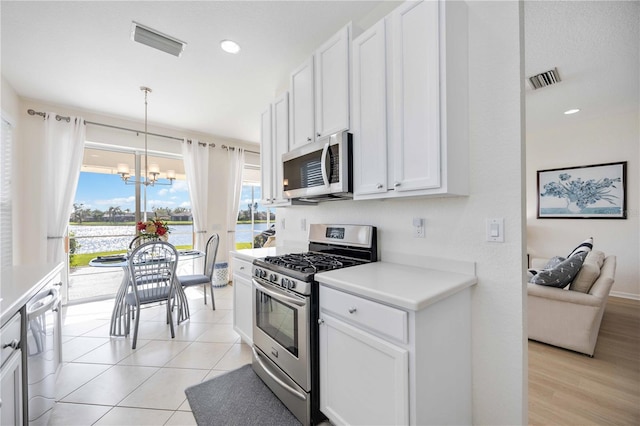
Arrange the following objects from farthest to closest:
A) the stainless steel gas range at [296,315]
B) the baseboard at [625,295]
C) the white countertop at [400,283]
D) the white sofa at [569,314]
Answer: the baseboard at [625,295] → the white sofa at [569,314] → the stainless steel gas range at [296,315] → the white countertop at [400,283]

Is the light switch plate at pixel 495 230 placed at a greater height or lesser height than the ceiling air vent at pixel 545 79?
lesser

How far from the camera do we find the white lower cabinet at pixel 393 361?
1108 mm

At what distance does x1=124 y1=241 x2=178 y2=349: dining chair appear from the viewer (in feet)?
8.81

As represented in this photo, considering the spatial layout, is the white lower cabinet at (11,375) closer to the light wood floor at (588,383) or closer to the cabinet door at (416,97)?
the cabinet door at (416,97)

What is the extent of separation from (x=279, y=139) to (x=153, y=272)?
192 centimetres

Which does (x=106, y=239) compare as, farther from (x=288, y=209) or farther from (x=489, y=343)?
(x=489, y=343)

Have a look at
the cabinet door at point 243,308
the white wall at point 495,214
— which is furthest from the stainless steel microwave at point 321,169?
the cabinet door at point 243,308

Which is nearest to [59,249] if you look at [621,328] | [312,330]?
[312,330]

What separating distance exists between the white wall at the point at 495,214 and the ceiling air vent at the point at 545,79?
196 centimetres

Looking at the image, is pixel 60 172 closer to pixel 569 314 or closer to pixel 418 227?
pixel 418 227

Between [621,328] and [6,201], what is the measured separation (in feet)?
22.7

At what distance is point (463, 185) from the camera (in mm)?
1447

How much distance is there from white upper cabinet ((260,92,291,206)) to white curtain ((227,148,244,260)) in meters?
2.49

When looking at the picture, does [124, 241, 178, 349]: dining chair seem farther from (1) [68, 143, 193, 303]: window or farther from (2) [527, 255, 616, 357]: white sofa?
(2) [527, 255, 616, 357]: white sofa
